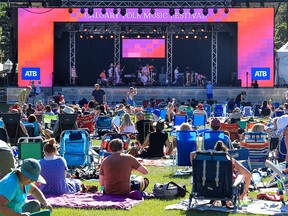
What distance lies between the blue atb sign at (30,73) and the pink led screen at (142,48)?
14.0ft

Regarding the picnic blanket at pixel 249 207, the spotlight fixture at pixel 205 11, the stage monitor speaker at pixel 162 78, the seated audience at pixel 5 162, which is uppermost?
the spotlight fixture at pixel 205 11

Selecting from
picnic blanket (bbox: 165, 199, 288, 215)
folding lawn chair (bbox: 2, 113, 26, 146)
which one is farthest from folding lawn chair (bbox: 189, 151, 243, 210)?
folding lawn chair (bbox: 2, 113, 26, 146)

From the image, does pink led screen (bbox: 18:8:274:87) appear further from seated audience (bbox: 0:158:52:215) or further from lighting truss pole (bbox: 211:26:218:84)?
seated audience (bbox: 0:158:52:215)

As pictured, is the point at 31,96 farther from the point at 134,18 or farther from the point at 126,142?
the point at 126,142

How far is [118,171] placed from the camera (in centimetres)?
1038

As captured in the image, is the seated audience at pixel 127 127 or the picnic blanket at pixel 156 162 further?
the seated audience at pixel 127 127

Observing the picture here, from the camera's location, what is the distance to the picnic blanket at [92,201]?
383 inches

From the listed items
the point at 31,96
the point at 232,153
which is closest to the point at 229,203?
the point at 232,153

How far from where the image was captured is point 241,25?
122 ft

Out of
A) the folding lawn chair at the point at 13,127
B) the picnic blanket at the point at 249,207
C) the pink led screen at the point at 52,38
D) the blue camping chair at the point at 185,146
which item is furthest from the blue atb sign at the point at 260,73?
the picnic blanket at the point at 249,207

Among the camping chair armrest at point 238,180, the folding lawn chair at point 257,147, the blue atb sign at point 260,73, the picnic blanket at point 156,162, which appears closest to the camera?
the camping chair armrest at point 238,180

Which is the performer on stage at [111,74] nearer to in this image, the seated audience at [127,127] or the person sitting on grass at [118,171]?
the seated audience at [127,127]

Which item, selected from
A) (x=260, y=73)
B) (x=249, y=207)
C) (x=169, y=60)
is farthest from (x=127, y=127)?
(x=169, y=60)

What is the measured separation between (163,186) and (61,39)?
2794 centimetres
